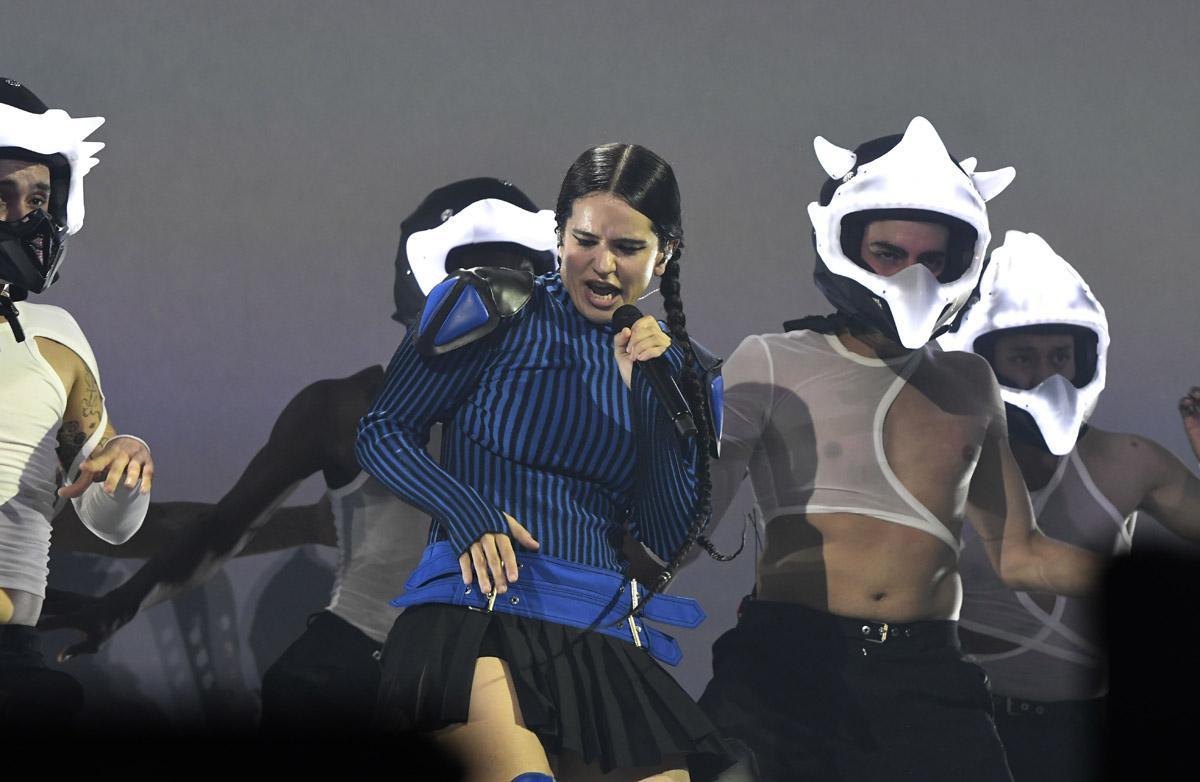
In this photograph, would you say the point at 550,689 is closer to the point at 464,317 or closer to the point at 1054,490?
the point at 464,317

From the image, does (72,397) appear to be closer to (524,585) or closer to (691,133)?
(524,585)

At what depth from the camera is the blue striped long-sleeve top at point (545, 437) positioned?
7.44 ft

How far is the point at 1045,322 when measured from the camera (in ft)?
11.6

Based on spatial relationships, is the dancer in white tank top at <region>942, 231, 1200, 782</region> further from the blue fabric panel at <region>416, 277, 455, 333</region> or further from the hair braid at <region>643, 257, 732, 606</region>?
the blue fabric panel at <region>416, 277, 455, 333</region>

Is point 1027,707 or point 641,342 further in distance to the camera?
point 1027,707

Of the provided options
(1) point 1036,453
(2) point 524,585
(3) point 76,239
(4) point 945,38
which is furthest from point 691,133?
(2) point 524,585

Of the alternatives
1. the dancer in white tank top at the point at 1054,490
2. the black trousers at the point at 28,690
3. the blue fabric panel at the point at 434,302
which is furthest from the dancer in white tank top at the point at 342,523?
the dancer in white tank top at the point at 1054,490

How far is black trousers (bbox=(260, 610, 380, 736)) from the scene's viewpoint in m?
3.04

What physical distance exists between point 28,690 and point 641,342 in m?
1.25

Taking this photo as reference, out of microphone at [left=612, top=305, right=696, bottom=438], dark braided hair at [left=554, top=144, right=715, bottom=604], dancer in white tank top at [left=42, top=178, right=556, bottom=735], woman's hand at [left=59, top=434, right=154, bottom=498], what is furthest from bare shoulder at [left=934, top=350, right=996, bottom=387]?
woman's hand at [left=59, top=434, right=154, bottom=498]

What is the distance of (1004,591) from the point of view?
3441 mm

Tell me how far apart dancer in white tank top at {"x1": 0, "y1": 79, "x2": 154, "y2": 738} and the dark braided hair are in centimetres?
90

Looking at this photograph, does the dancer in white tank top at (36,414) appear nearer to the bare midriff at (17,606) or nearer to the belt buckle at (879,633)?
the bare midriff at (17,606)

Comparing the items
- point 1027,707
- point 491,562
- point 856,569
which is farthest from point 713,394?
point 1027,707
